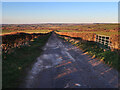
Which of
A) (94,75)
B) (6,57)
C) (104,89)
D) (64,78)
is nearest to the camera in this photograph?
(104,89)

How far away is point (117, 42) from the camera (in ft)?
49.5

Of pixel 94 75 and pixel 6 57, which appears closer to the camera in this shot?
pixel 94 75

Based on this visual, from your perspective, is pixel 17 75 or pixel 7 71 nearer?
pixel 17 75

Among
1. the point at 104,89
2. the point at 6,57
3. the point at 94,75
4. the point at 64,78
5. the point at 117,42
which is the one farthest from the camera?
the point at 117,42

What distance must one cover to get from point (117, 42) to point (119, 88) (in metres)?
9.93

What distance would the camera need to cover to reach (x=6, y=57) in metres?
12.0

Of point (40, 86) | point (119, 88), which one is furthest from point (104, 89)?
point (40, 86)

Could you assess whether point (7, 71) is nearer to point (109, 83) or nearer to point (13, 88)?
point (13, 88)

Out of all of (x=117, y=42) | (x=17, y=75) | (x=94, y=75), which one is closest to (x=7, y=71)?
(x=17, y=75)

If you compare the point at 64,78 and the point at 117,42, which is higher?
the point at 117,42

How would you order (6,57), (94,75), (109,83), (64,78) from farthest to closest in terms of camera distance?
(6,57), (94,75), (64,78), (109,83)

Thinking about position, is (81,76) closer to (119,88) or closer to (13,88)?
(119,88)

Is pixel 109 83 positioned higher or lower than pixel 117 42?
lower

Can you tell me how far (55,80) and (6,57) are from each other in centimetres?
684
